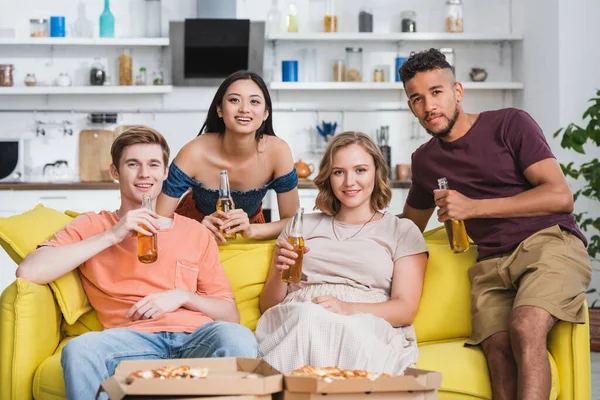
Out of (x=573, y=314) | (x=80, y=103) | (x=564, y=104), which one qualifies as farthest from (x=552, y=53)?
(x=573, y=314)

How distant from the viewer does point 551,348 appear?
7.89 ft

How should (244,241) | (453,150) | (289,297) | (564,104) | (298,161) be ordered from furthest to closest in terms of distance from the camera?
(298,161) < (564,104) < (244,241) < (453,150) < (289,297)

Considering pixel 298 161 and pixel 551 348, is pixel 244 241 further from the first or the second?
pixel 298 161

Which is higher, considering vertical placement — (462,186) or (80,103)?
(80,103)

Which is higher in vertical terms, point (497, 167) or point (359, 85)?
point (359, 85)

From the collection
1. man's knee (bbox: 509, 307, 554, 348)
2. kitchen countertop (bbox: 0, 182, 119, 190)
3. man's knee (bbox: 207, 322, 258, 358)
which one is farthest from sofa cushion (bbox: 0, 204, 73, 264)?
kitchen countertop (bbox: 0, 182, 119, 190)

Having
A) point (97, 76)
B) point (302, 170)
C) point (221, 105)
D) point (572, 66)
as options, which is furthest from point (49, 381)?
point (572, 66)

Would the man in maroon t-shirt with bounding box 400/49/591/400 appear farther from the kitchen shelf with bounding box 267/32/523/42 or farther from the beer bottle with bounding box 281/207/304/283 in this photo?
the kitchen shelf with bounding box 267/32/523/42

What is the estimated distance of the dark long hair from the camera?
10.0 ft

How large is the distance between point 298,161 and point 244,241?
345 centimetres

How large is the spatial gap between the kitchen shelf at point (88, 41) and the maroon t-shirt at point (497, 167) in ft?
13.1

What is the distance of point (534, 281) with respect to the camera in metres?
2.39

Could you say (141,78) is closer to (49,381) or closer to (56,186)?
(56,186)

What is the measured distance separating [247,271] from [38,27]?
439 centimetres
